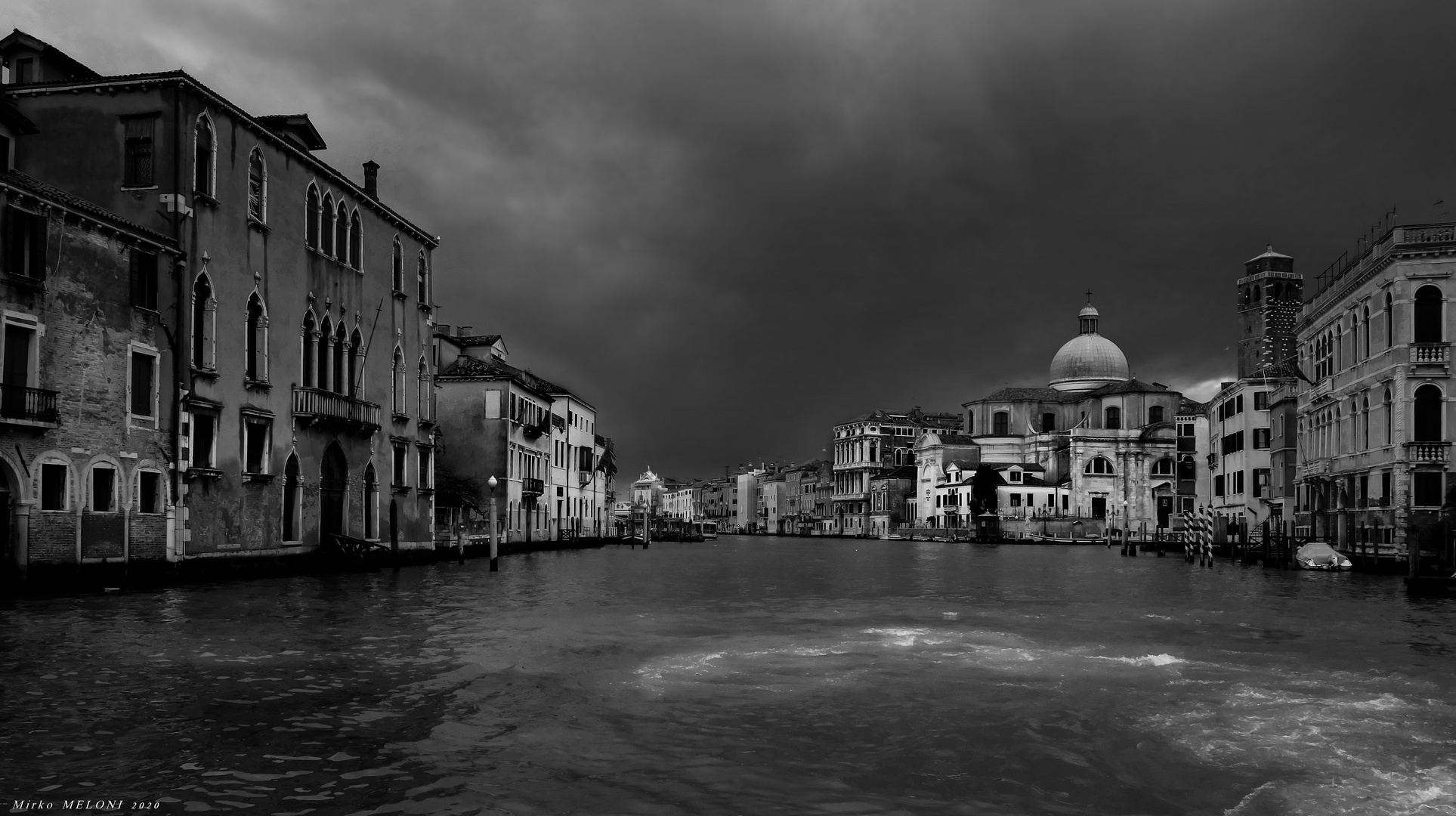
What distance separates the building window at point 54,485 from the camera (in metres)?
20.8

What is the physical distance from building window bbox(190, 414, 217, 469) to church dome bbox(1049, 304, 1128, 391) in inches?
3825

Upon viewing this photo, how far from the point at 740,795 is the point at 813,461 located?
160m

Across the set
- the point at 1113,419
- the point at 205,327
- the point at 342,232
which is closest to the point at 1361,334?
the point at 342,232

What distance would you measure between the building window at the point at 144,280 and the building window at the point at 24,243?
7.83ft

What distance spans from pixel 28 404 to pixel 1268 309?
80.0 metres

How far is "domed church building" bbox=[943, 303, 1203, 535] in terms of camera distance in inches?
4117

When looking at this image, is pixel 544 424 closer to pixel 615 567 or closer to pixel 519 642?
pixel 615 567

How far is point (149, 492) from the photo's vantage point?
77.6 ft

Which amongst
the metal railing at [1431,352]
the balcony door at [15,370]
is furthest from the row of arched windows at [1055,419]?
the balcony door at [15,370]

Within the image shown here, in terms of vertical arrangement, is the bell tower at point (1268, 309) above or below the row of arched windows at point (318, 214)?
above

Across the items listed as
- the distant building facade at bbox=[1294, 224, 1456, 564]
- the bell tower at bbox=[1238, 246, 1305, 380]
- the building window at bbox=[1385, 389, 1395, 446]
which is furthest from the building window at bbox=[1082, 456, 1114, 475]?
the building window at bbox=[1385, 389, 1395, 446]

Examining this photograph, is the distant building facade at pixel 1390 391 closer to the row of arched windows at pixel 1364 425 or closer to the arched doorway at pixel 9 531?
the row of arched windows at pixel 1364 425

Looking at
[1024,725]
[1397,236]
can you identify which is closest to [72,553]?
[1024,725]

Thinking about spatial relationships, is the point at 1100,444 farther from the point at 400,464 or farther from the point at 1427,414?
the point at 400,464
